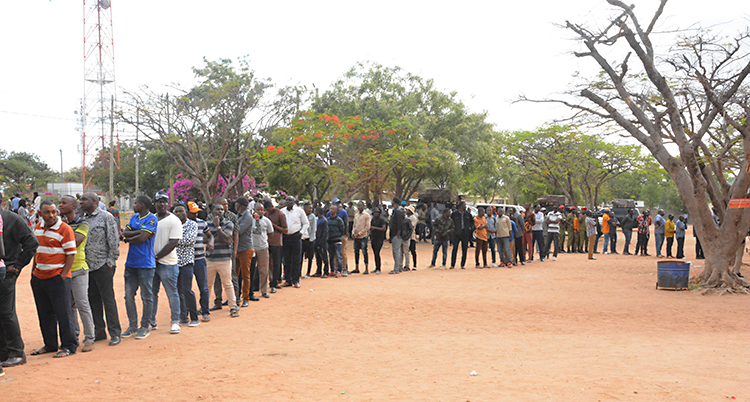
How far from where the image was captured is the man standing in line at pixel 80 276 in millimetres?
6395

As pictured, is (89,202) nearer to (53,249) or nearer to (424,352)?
(53,249)

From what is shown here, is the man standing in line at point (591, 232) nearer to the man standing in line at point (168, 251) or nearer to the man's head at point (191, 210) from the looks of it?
the man's head at point (191, 210)

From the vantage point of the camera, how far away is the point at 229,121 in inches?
921

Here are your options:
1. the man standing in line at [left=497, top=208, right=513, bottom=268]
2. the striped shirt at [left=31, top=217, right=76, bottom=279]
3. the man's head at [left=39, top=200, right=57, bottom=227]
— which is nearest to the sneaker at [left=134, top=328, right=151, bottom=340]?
the striped shirt at [left=31, top=217, right=76, bottom=279]

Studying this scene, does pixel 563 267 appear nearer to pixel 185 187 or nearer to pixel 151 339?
pixel 151 339

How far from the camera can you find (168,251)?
23.3ft

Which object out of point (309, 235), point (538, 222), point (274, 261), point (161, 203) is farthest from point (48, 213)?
point (538, 222)

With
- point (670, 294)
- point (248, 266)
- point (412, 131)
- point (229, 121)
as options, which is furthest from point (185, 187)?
point (670, 294)

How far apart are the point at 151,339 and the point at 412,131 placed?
64.9 feet

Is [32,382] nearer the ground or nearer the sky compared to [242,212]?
nearer the ground

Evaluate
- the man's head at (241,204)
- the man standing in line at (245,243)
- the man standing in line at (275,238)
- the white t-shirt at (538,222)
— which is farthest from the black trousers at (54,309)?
the white t-shirt at (538,222)

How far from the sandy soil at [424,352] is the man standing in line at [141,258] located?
1.73 ft

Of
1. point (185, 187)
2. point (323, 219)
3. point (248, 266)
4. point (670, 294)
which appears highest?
point (185, 187)

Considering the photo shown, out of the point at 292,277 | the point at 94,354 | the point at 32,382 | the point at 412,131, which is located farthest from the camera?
the point at 412,131
